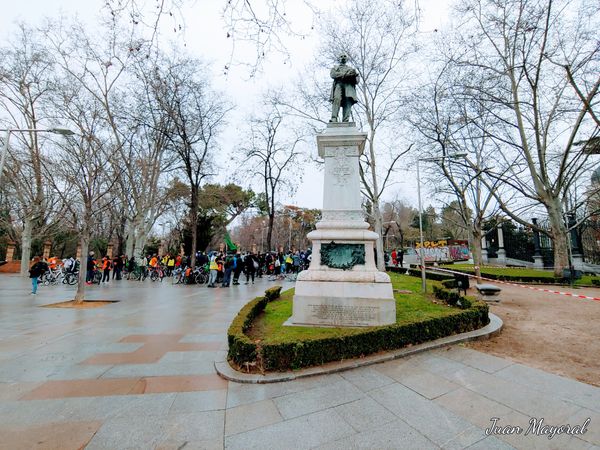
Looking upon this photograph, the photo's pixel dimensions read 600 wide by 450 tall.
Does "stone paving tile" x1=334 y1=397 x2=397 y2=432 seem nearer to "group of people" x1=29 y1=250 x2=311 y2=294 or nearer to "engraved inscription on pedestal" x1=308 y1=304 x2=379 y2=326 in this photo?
"engraved inscription on pedestal" x1=308 y1=304 x2=379 y2=326

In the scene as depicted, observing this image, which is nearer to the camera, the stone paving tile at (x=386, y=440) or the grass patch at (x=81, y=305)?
the stone paving tile at (x=386, y=440)

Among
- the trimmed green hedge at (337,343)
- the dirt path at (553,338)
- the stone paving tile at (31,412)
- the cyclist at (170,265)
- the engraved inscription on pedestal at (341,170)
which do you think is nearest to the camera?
the stone paving tile at (31,412)

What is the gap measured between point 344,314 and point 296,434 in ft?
10.1

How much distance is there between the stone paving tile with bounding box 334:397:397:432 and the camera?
2.90 meters

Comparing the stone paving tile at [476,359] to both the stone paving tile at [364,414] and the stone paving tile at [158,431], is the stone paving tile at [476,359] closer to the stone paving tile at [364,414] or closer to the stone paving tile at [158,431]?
the stone paving tile at [364,414]

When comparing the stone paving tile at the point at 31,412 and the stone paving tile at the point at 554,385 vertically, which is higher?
the stone paving tile at the point at 554,385

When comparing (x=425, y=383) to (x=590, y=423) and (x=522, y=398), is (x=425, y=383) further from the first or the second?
(x=590, y=423)

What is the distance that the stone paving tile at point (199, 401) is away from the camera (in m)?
3.23

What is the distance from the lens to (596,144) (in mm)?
14320

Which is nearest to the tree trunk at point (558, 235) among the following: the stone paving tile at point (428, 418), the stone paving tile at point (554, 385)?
the stone paving tile at point (554, 385)

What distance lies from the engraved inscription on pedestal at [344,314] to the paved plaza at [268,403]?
1.10 meters

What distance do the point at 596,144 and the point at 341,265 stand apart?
16.9m

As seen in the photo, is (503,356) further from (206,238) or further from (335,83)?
(206,238)

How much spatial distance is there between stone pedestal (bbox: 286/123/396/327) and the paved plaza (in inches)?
51.9
